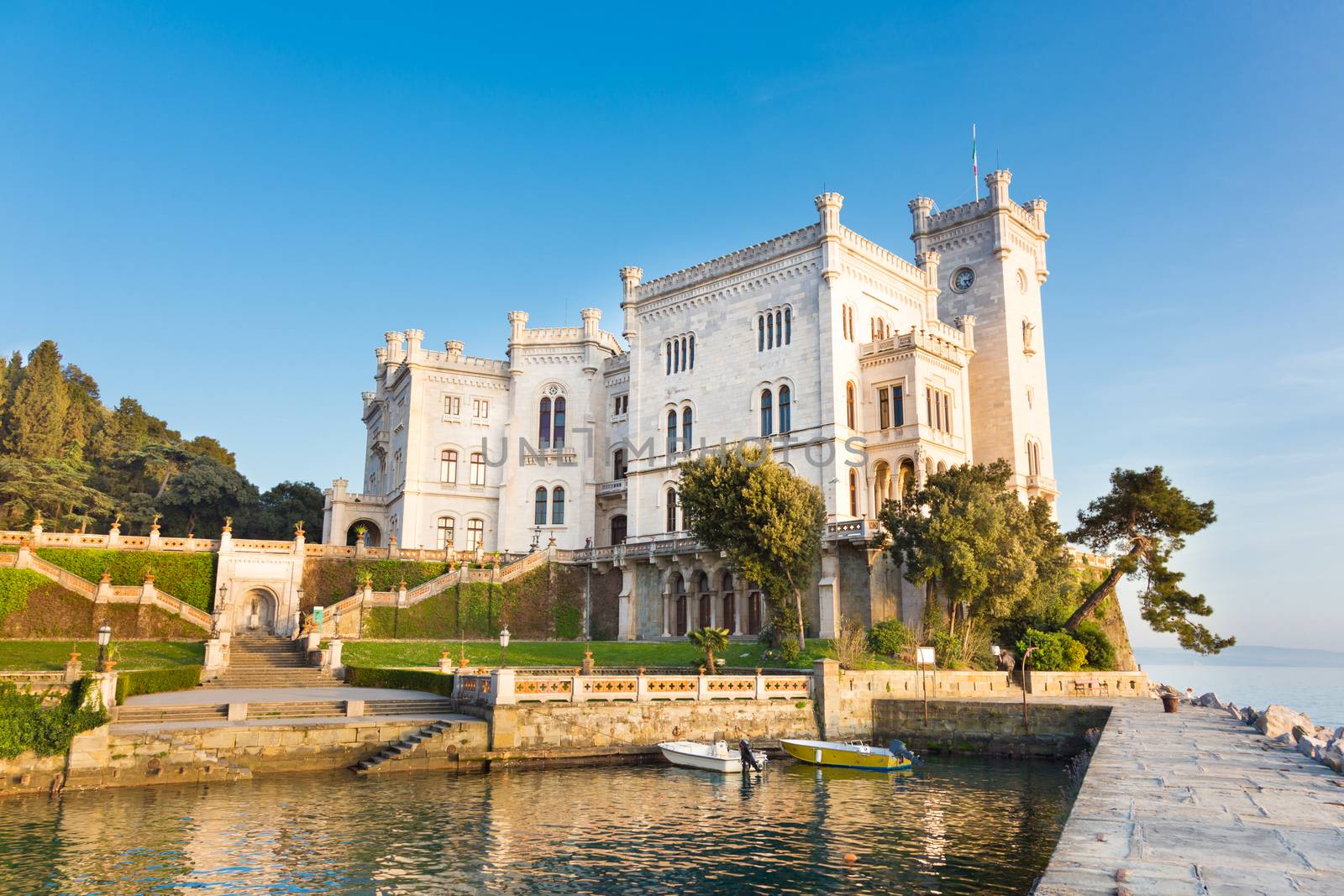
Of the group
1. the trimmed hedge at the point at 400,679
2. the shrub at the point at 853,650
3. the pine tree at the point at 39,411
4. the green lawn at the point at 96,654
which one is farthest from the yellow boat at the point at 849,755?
the pine tree at the point at 39,411

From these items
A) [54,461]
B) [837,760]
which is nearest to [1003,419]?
[837,760]

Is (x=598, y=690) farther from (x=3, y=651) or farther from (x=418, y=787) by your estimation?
→ (x=3, y=651)

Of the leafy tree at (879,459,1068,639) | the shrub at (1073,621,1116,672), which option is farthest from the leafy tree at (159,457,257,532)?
the shrub at (1073,621,1116,672)

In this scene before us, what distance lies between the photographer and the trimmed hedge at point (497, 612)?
43.0 metres

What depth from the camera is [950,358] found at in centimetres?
4619

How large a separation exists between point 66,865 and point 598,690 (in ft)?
48.8

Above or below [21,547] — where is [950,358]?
above

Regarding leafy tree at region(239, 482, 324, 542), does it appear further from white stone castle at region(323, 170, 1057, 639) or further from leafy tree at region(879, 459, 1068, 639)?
leafy tree at region(879, 459, 1068, 639)

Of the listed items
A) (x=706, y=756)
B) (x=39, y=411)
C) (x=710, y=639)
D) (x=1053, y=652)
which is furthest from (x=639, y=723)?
(x=39, y=411)

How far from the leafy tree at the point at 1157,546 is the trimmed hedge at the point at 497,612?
79.1ft

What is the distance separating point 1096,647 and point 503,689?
2590 centimetres

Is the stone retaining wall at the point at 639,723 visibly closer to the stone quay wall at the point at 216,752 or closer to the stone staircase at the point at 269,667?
the stone quay wall at the point at 216,752

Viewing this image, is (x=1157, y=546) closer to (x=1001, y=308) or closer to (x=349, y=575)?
(x=1001, y=308)

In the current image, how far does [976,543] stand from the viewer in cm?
3444
